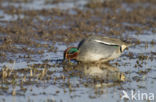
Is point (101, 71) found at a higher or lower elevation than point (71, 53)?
A: lower

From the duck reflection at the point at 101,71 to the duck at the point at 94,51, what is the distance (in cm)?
13

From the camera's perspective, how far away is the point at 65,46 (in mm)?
11078

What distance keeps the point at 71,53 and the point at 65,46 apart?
76.3 inches

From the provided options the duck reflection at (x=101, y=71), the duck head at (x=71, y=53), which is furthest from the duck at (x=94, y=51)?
the duck reflection at (x=101, y=71)

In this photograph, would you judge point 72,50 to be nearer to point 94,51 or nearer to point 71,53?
point 71,53

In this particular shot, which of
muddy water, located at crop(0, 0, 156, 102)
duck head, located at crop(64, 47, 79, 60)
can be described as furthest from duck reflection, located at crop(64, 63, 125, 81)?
duck head, located at crop(64, 47, 79, 60)

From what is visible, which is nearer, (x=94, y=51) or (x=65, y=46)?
(x=94, y=51)

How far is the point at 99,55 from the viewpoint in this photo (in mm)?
9094

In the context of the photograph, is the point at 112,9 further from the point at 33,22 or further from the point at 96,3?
the point at 33,22

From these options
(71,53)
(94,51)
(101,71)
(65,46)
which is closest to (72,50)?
(71,53)

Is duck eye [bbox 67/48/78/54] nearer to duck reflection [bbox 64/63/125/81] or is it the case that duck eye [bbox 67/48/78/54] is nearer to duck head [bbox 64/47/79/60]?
duck head [bbox 64/47/79/60]

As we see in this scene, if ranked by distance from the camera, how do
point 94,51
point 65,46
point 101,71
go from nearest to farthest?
point 101,71 < point 94,51 < point 65,46

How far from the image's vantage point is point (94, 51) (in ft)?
29.8

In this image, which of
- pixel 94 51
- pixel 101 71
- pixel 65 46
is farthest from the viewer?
pixel 65 46
